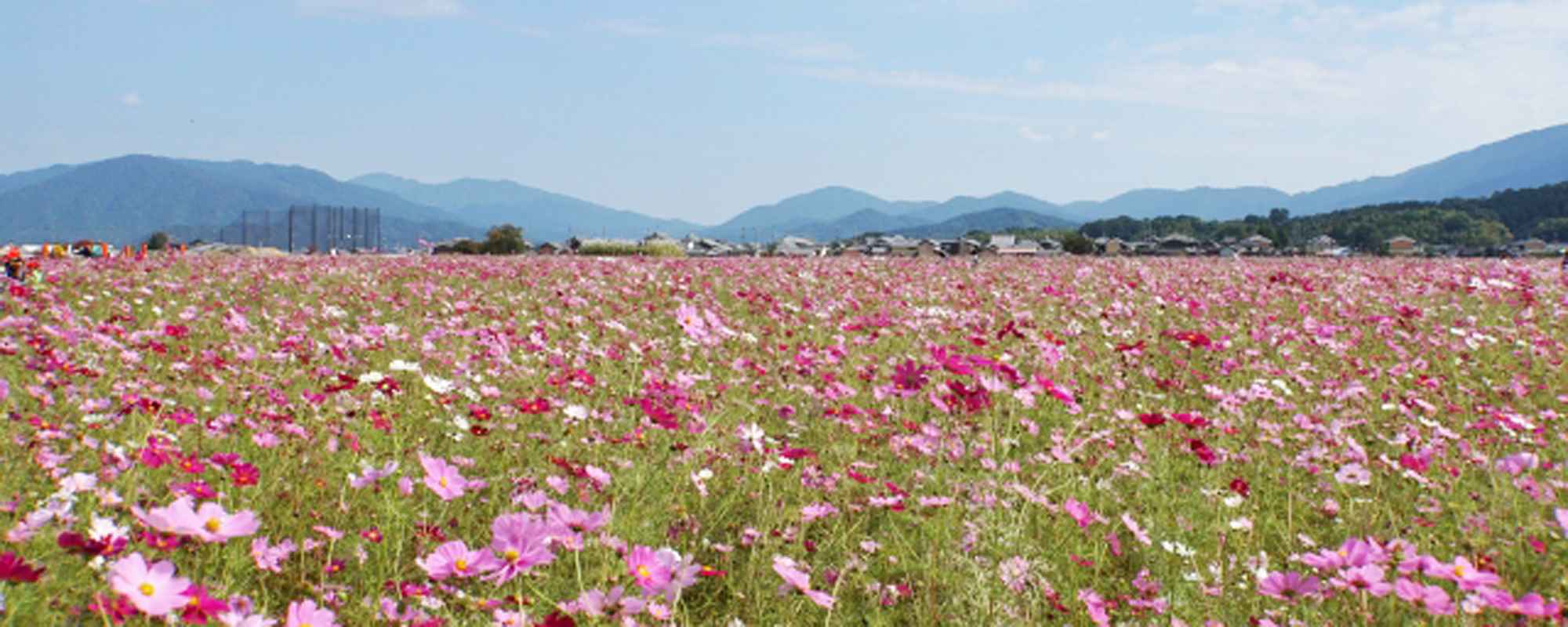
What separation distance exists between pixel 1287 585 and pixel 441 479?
5.63ft

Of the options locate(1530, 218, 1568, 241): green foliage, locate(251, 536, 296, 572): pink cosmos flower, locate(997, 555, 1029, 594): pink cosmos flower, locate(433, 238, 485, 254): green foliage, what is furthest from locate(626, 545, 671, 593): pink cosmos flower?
locate(1530, 218, 1568, 241): green foliage

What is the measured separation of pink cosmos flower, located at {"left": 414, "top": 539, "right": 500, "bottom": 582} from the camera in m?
1.48

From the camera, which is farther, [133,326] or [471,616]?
[133,326]

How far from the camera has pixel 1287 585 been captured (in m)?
1.92

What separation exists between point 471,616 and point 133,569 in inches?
39.5

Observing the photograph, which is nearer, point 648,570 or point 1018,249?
point 648,570

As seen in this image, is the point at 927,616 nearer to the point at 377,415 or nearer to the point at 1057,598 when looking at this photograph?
the point at 1057,598

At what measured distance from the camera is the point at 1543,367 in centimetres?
659

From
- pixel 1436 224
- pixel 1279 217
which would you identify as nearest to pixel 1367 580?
pixel 1436 224

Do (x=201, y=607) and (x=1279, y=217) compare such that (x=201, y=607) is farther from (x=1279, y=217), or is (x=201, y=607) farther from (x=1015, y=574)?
(x=1279, y=217)

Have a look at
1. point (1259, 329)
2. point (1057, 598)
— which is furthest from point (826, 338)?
point (1057, 598)

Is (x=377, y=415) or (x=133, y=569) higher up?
(x=133, y=569)

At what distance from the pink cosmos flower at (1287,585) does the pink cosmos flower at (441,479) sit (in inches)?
64.5

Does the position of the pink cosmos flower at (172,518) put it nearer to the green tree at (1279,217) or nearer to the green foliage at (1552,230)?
the green foliage at (1552,230)
